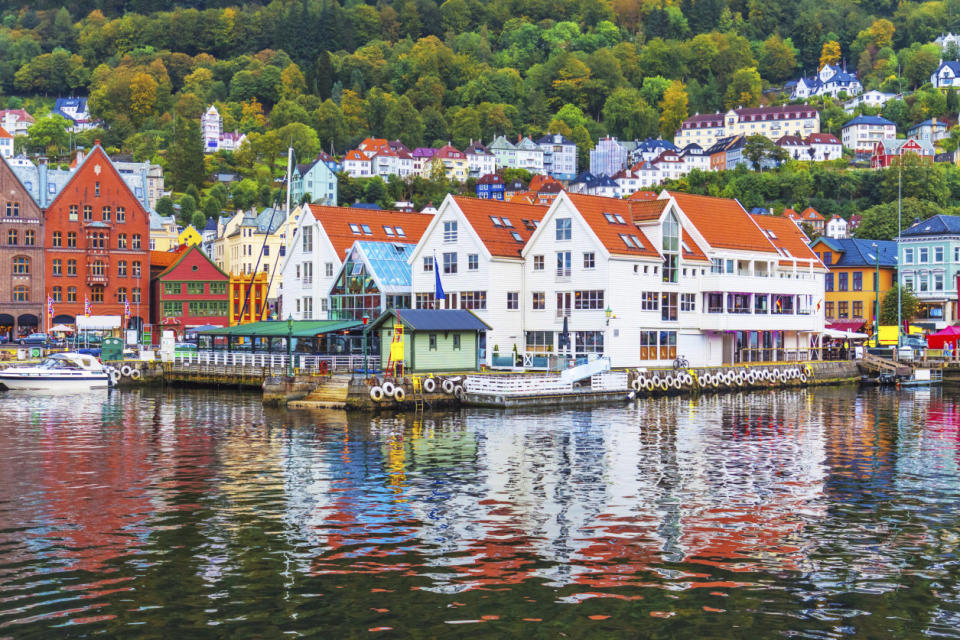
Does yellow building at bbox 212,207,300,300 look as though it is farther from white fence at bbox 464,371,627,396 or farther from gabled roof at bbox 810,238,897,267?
white fence at bbox 464,371,627,396

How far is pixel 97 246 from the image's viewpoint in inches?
4449

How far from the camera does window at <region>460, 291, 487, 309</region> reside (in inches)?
2872

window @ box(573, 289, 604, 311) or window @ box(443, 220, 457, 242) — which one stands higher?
window @ box(443, 220, 457, 242)

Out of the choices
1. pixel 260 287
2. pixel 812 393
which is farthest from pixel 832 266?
pixel 260 287

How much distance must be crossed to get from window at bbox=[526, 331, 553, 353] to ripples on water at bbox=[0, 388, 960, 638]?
25.5 metres

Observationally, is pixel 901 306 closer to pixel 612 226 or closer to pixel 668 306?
pixel 668 306

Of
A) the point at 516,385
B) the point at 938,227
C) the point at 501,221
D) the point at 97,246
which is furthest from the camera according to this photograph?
the point at 97,246

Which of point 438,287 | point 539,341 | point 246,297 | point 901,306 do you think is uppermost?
point 246,297

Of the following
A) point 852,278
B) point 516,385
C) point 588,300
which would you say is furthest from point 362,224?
point 852,278

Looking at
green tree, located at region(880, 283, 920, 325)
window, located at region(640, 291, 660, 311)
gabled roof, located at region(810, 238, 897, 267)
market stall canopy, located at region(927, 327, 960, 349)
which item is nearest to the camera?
window, located at region(640, 291, 660, 311)

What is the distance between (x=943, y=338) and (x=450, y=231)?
47.8m

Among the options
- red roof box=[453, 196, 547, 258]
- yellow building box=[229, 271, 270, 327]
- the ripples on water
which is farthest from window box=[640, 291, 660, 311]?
yellow building box=[229, 271, 270, 327]

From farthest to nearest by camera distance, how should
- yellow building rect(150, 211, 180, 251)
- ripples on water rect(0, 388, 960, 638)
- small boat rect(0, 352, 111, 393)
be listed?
yellow building rect(150, 211, 180, 251) → small boat rect(0, 352, 111, 393) → ripples on water rect(0, 388, 960, 638)

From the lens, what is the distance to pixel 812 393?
73.0m
